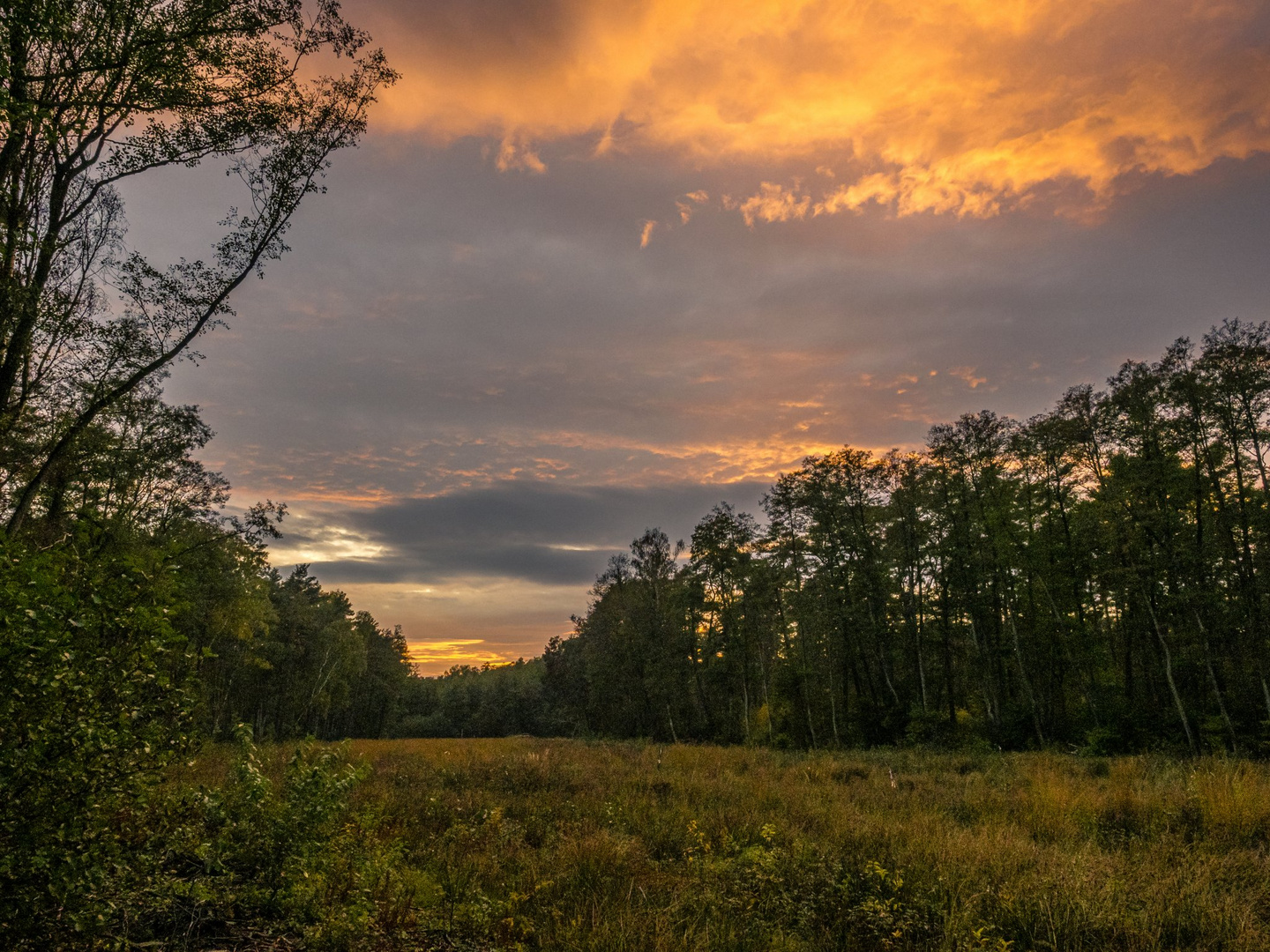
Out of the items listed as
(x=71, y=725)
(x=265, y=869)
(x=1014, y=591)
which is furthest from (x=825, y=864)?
(x=1014, y=591)

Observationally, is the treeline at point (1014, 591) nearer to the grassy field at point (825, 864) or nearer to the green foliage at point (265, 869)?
the grassy field at point (825, 864)

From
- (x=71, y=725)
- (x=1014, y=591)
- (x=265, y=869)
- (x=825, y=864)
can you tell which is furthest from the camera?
(x=1014, y=591)

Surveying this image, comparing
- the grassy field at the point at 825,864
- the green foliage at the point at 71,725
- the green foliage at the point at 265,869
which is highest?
the green foliage at the point at 71,725

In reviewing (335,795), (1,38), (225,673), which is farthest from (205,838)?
(225,673)

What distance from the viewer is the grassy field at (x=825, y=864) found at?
4.84 metres

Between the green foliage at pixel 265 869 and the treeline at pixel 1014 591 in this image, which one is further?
the treeline at pixel 1014 591

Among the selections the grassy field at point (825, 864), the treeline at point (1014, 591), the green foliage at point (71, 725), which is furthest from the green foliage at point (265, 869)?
the treeline at point (1014, 591)

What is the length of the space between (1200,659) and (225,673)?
54662 mm

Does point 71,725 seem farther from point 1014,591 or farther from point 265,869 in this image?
point 1014,591

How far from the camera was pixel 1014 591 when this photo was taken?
2616 cm

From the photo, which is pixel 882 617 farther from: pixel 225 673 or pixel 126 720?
pixel 225 673

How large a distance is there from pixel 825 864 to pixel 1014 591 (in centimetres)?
2487

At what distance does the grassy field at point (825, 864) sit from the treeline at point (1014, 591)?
33.9 feet

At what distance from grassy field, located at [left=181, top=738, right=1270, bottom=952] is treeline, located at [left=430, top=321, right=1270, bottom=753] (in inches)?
407
